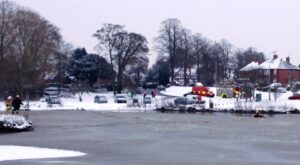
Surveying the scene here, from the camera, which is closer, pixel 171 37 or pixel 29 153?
pixel 29 153

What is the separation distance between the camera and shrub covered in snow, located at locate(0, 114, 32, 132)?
33406 mm

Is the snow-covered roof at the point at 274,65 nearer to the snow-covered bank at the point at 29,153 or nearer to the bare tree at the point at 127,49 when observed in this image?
the bare tree at the point at 127,49

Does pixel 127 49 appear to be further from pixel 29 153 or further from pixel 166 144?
pixel 29 153

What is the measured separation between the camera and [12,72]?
268 feet

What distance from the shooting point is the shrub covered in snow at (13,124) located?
33406mm

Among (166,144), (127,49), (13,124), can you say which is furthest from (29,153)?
(127,49)

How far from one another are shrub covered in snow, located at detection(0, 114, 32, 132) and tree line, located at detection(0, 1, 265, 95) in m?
47.3

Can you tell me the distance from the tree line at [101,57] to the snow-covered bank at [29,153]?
193ft

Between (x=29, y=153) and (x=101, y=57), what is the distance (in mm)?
92799

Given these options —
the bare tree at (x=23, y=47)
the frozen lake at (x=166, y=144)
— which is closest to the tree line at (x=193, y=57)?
the bare tree at (x=23, y=47)

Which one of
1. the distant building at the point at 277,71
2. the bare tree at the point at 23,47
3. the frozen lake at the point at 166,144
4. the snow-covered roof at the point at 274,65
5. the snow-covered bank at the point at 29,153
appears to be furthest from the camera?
the snow-covered roof at the point at 274,65

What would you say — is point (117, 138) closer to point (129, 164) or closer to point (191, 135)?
point (191, 135)

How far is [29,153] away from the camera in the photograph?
22000 mm

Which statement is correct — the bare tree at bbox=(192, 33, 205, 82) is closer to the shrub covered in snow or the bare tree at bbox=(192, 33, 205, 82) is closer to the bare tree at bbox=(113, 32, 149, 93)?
the bare tree at bbox=(113, 32, 149, 93)
